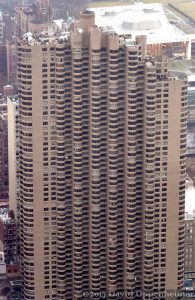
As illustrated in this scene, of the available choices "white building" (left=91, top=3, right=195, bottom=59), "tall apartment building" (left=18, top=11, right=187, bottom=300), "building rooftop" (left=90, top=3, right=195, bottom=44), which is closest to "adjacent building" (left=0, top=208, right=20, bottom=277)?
"tall apartment building" (left=18, top=11, right=187, bottom=300)

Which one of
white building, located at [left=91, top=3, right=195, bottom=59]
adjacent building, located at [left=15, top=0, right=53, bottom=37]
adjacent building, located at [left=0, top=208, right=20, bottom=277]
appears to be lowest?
adjacent building, located at [left=0, top=208, right=20, bottom=277]

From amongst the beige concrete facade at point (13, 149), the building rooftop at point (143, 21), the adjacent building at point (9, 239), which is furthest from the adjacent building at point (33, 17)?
the adjacent building at point (9, 239)

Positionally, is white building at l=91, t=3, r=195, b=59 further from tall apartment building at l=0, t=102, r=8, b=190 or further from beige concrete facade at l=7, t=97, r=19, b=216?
beige concrete facade at l=7, t=97, r=19, b=216

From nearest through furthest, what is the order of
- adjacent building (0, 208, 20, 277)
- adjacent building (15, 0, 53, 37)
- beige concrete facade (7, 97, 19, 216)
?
beige concrete facade (7, 97, 19, 216)
adjacent building (0, 208, 20, 277)
adjacent building (15, 0, 53, 37)

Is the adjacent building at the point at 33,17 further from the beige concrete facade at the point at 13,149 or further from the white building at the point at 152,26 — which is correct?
the beige concrete facade at the point at 13,149

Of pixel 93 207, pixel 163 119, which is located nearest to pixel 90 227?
pixel 93 207
